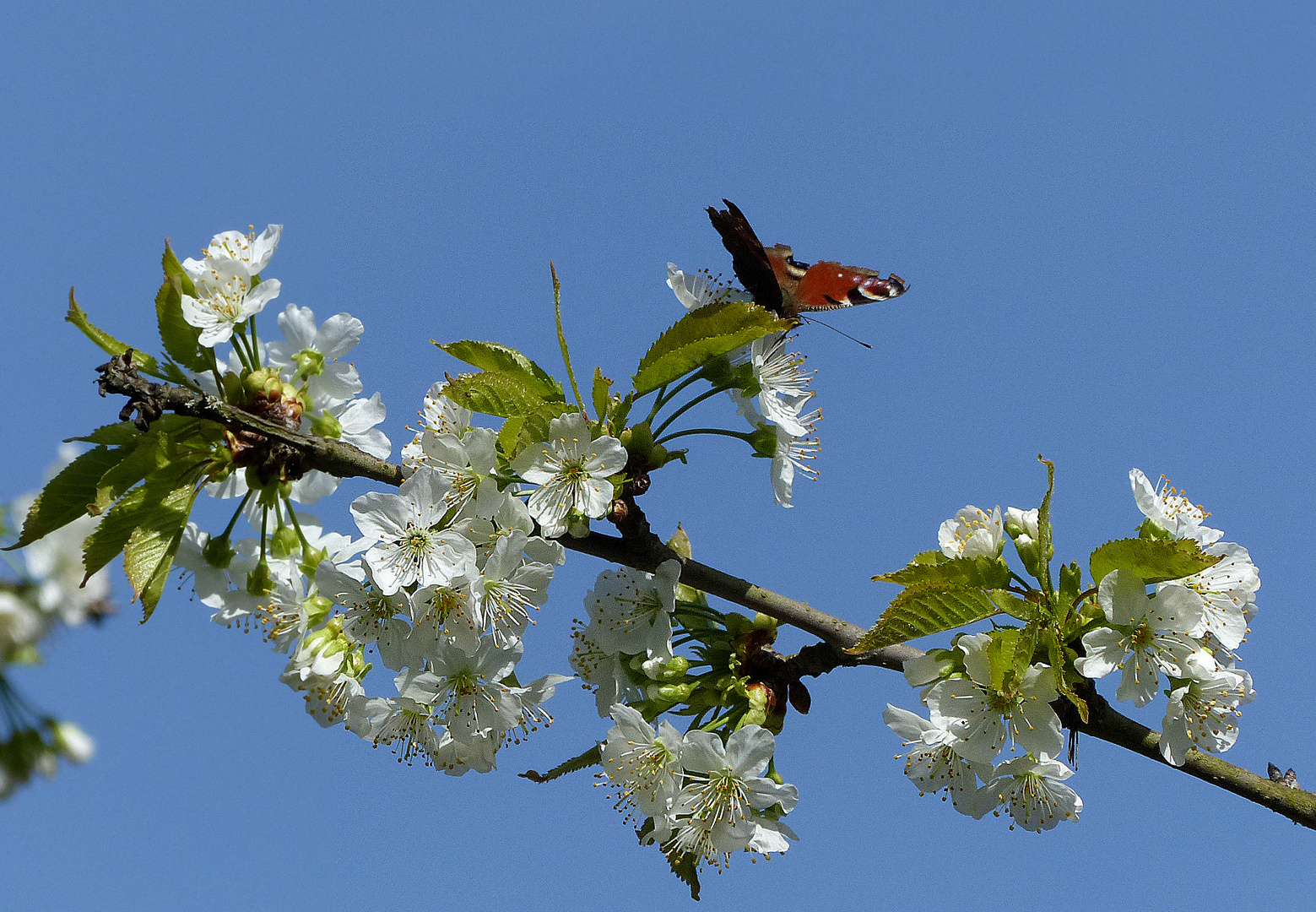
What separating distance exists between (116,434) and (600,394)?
1.41 m

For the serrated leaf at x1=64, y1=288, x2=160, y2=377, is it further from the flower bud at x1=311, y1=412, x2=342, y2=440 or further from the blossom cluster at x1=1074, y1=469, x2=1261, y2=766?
the blossom cluster at x1=1074, y1=469, x2=1261, y2=766

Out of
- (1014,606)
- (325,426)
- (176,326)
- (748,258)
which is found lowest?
(1014,606)

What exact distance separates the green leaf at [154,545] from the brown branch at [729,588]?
1.14 ft

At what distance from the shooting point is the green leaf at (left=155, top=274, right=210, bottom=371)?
9.61ft

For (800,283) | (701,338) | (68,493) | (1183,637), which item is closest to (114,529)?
(68,493)

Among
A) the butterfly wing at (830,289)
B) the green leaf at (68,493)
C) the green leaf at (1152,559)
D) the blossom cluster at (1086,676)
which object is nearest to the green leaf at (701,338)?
the butterfly wing at (830,289)

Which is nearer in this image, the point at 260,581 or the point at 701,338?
the point at 701,338

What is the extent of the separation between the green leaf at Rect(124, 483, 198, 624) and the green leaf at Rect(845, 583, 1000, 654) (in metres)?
1.99

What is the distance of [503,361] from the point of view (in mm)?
Result: 2721

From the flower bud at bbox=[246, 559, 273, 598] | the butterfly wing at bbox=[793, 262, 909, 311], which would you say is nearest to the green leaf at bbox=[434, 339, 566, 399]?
the butterfly wing at bbox=[793, 262, 909, 311]

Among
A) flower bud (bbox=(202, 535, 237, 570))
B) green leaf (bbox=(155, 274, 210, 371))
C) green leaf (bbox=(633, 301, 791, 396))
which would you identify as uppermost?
green leaf (bbox=(633, 301, 791, 396))

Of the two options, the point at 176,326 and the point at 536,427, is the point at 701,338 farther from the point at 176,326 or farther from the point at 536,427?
the point at 176,326

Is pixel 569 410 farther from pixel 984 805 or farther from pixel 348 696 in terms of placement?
pixel 984 805

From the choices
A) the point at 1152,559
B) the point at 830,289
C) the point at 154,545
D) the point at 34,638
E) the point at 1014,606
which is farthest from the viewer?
the point at 34,638
